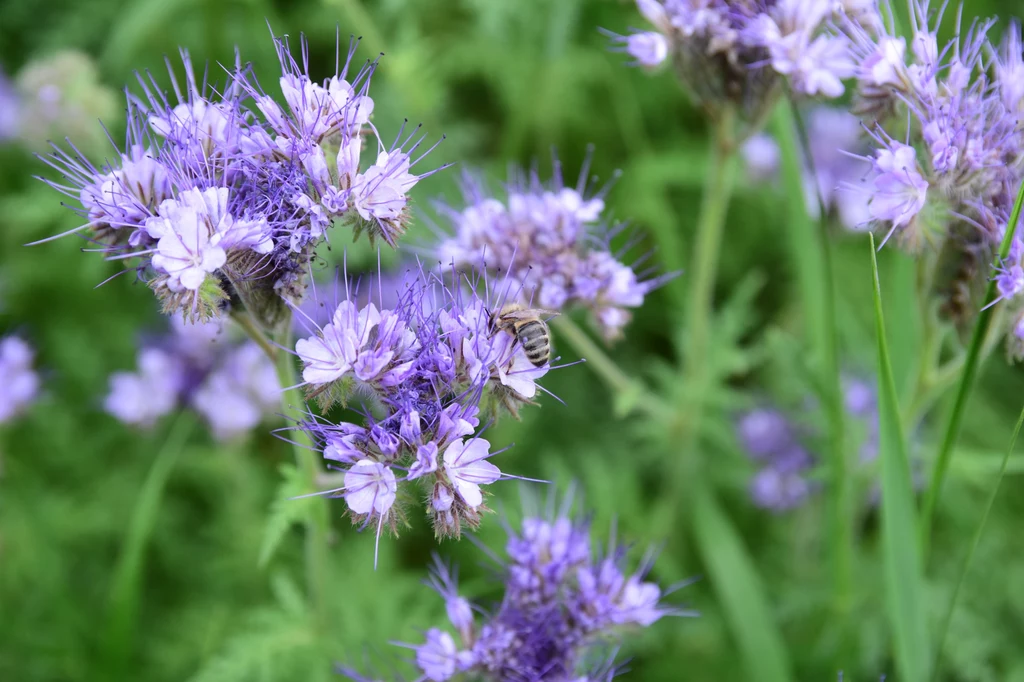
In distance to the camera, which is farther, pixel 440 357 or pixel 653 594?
pixel 653 594

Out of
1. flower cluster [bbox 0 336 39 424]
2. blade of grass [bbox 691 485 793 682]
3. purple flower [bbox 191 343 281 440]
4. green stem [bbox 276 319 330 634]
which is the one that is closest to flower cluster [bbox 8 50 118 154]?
flower cluster [bbox 0 336 39 424]

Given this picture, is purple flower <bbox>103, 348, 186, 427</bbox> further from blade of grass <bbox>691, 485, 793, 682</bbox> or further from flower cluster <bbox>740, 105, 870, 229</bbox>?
flower cluster <bbox>740, 105, 870, 229</bbox>

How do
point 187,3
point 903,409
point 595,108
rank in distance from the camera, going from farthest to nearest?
point 595,108, point 187,3, point 903,409

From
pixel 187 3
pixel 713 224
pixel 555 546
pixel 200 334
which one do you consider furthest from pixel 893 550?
pixel 187 3

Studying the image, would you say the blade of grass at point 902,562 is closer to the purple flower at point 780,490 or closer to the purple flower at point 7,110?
the purple flower at point 780,490

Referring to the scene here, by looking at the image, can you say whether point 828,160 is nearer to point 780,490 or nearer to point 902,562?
point 780,490

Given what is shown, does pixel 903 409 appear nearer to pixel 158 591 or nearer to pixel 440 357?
pixel 440 357
